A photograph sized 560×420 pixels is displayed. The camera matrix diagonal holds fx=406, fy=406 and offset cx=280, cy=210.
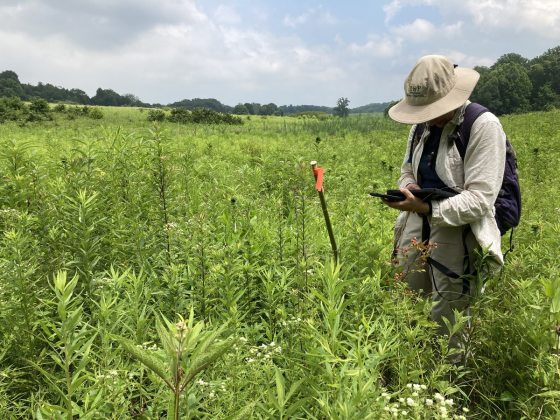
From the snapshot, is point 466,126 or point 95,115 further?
point 95,115

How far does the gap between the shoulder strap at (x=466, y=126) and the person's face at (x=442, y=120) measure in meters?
0.09

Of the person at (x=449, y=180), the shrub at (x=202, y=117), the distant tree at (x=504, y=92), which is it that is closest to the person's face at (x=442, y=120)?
the person at (x=449, y=180)

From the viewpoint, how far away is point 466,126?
242 cm

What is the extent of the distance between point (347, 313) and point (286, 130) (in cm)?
1721

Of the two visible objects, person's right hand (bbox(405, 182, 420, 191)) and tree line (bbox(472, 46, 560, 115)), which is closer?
person's right hand (bbox(405, 182, 420, 191))

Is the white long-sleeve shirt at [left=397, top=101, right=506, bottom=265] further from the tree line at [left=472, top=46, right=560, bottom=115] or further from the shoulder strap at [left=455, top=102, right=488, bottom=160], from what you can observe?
the tree line at [left=472, top=46, right=560, bottom=115]

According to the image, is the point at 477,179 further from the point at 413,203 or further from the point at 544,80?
the point at 544,80

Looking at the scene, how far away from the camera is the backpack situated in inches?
95.4

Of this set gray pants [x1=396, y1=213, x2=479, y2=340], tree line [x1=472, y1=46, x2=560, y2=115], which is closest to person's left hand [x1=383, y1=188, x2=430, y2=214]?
gray pants [x1=396, y1=213, x2=479, y2=340]

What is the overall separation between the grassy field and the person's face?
2.86ft

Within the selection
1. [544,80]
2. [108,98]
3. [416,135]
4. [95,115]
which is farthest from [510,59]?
[416,135]

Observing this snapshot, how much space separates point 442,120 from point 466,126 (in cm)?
18

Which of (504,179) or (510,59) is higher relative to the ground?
(510,59)

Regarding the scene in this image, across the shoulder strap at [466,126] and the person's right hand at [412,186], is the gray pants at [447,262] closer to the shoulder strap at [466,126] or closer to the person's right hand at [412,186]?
the person's right hand at [412,186]
